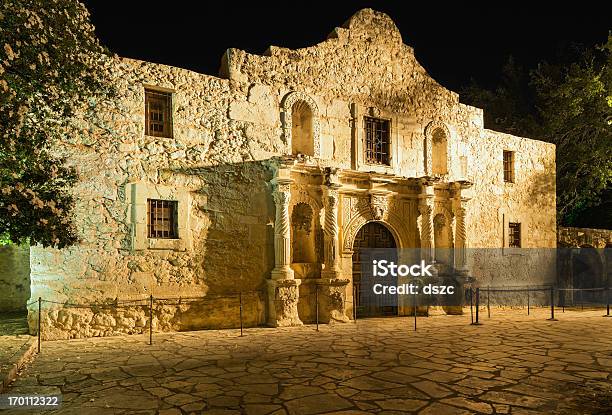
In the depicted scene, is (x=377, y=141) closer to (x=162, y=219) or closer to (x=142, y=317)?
(x=162, y=219)

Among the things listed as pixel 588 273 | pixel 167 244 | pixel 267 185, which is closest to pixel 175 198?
pixel 167 244

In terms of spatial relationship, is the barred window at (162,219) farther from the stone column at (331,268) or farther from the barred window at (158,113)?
the stone column at (331,268)

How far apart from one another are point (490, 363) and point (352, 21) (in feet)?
34.1

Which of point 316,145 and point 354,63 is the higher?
point 354,63

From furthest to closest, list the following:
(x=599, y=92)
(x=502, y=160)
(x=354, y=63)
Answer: (x=599, y=92), (x=502, y=160), (x=354, y=63)

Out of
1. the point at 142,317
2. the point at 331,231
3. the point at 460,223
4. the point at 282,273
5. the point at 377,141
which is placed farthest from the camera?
the point at 460,223

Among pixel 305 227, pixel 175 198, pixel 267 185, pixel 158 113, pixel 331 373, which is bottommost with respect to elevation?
pixel 331 373

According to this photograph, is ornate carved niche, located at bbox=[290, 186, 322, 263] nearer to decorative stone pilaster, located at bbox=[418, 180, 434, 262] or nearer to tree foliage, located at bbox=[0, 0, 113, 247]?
decorative stone pilaster, located at bbox=[418, 180, 434, 262]

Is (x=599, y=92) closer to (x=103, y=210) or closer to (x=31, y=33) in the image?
(x=103, y=210)

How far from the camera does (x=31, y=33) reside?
662 centimetres

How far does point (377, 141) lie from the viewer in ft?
47.8

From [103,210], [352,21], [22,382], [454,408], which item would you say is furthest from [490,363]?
[352,21]

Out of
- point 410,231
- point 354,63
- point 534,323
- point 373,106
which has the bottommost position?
point 534,323

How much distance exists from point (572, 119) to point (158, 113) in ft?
58.0
